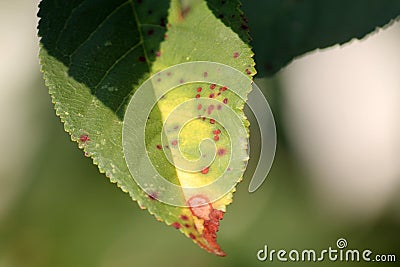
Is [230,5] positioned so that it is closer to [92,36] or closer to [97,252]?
[92,36]

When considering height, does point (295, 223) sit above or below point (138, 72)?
above

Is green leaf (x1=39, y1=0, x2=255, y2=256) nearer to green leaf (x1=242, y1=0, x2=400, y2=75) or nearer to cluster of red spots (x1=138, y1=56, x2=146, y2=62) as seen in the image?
cluster of red spots (x1=138, y1=56, x2=146, y2=62)

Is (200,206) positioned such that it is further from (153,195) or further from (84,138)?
(84,138)

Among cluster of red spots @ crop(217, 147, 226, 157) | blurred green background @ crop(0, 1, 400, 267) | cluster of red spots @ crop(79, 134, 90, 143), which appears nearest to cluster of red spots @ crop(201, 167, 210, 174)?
cluster of red spots @ crop(217, 147, 226, 157)

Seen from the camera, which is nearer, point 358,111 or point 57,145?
point 57,145

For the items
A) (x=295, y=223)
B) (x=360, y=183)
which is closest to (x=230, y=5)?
(x=295, y=223)

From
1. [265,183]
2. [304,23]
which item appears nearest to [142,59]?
[304,23]
